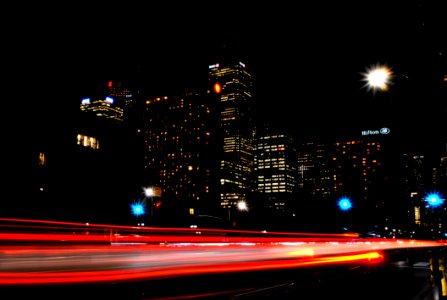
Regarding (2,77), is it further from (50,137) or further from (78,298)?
(78,298)

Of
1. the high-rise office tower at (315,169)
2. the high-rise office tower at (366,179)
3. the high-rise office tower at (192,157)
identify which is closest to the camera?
the high-rise office tower at (366,179)

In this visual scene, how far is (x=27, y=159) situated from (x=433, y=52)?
5123 cm

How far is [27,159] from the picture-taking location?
5769 cm

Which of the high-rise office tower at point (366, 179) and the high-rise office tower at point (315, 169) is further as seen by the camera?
the high-rise office tower at point (315, 169)

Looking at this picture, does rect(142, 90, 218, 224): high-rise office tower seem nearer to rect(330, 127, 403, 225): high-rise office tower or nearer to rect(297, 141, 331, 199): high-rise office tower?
rect(297, 141, 331, 199): high-rise office tower

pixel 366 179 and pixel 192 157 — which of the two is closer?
pixel 366 179

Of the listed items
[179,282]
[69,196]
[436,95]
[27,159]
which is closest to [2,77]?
[27,159]

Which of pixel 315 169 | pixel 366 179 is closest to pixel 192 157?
pixel 315 169

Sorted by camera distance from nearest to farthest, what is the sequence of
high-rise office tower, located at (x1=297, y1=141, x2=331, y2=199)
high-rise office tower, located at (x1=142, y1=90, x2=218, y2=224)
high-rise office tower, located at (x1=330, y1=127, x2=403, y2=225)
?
high-rise office tower, located at (x1=330, y1=127, x2=403, y2=225)
high-rise office tower, located at (x1=297, y1=141, x2=331, y2=199)
high-rise office tower, located at (x1=142, y1=90, x2=218, y2=224)

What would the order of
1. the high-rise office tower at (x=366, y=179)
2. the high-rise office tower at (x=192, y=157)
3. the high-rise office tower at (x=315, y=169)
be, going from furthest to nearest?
the high-rise office tower at (x=192, y=157)
the high-rise office tower at (x=315, y=169)
the high-rise office tower at (x=366, y=179)

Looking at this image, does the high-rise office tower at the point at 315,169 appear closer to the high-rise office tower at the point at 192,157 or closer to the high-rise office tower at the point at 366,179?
the high-rise office tower at the point at 366,179

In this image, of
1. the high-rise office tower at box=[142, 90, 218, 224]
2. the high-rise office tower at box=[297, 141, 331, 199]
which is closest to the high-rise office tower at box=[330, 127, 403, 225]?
the high-rise office tower at box=[297, 141, 331, 199]

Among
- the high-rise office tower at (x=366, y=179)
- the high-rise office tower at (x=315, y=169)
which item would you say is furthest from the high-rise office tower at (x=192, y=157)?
the high-rise office tower at (x=366, y=179)

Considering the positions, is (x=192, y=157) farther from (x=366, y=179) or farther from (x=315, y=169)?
(x=366, y=179)
